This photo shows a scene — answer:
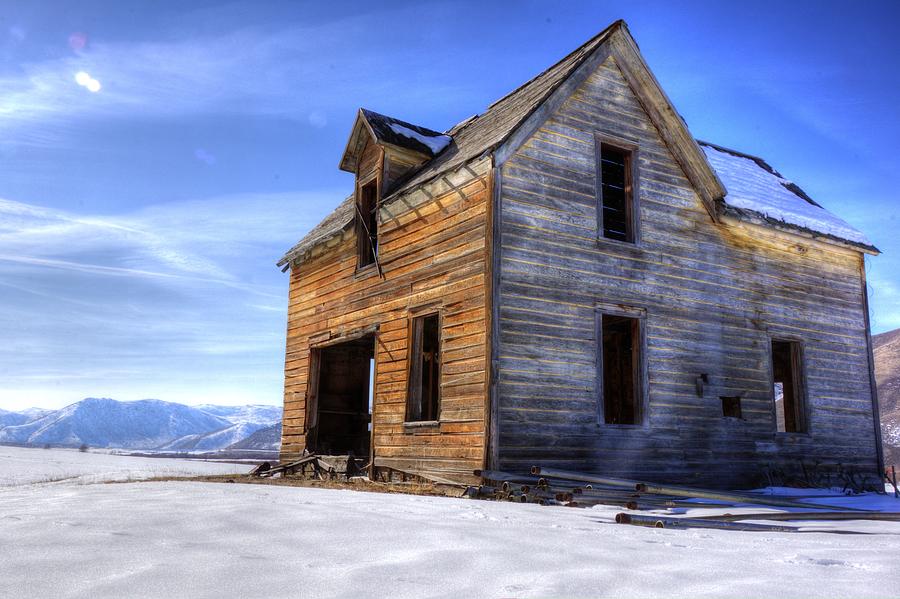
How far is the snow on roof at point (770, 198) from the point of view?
15484 mm

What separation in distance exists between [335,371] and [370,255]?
3.54 meters

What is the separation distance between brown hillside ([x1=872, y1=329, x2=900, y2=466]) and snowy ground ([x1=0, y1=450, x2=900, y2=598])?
192ft

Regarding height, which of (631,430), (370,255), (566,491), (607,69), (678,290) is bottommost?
(566,491)

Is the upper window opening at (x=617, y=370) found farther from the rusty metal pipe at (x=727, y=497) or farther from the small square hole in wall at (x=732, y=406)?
the rusty metal pipe at (x=727, y=497)

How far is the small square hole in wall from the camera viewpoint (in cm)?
1414

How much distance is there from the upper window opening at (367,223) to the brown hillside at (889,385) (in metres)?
52.1

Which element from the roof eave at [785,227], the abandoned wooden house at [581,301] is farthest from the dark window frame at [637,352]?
the roof eave at [785,227]

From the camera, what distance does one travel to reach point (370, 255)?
1581cm

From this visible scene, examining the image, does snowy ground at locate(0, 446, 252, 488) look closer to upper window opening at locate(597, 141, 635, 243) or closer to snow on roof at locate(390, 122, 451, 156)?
snow on roof at locate(390, 122, 451, 156)

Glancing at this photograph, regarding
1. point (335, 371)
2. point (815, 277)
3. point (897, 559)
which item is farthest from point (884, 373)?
point (897, 559)

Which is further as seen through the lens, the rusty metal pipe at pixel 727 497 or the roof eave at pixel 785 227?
the roof eave at pixel 785 227

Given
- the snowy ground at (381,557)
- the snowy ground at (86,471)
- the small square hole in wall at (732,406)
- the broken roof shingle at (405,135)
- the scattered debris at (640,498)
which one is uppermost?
the broken roof shingle at (405,135)

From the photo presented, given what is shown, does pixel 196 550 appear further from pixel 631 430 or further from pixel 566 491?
pixel 631 430

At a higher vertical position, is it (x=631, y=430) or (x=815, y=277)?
(x=815, y=277)
